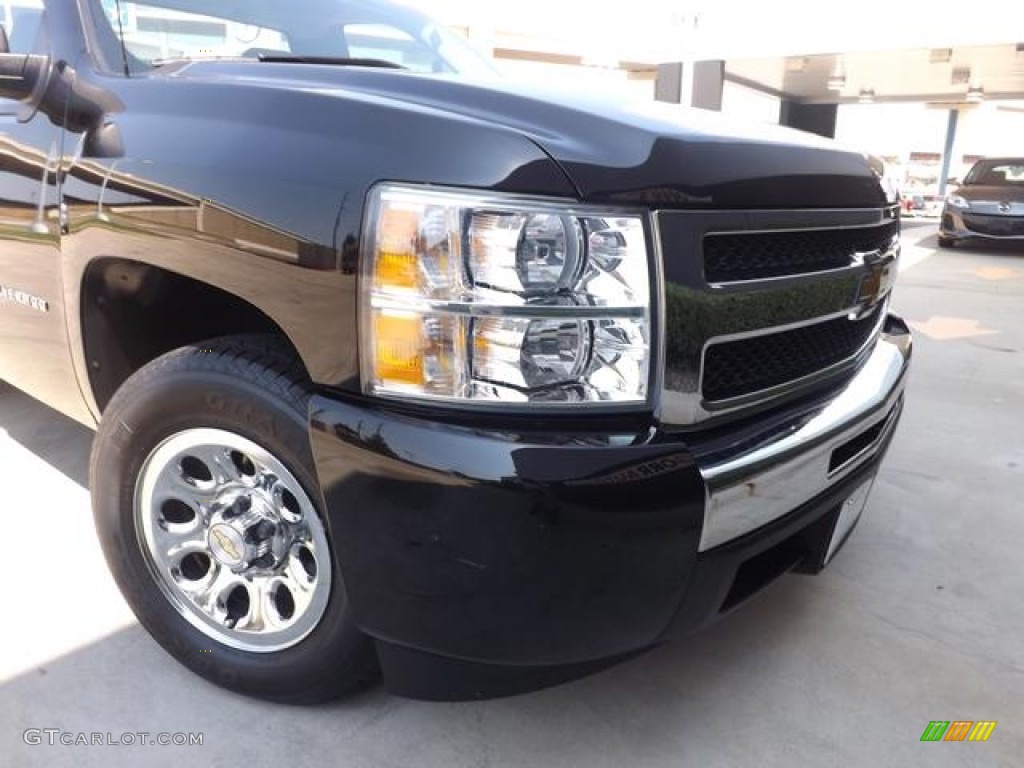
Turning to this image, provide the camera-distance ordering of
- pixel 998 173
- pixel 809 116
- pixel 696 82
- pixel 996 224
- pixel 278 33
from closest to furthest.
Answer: pixel 278 33 < pixel 996 224 < pixel 998 173 < pixel 696 82 < pixel 809 116

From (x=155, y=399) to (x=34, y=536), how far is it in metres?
1.26

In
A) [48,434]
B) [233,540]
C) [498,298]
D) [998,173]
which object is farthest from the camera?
[998,173]

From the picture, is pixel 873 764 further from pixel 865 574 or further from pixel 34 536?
pixel 34 536

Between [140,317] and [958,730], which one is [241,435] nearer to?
[140,317]

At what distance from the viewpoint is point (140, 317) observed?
2172 millimetres

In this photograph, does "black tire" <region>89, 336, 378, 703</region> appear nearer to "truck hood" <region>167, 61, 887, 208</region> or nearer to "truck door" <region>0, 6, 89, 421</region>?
"truck door" <region>0, 6, 89, 421</region>

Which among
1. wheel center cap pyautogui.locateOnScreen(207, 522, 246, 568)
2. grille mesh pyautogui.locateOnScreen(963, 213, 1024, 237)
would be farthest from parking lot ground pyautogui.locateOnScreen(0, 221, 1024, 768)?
grille mesh pyautogui.locateOnScreen(963, 213, 1024, 237)

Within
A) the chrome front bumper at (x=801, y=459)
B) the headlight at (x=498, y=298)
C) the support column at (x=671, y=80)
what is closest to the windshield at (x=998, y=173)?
the support column at (x=671, y=80)

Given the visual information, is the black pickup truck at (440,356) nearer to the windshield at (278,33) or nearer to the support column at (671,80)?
the windshield at (278,33)

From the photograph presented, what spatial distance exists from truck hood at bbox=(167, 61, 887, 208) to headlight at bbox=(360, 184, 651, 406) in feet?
0.29

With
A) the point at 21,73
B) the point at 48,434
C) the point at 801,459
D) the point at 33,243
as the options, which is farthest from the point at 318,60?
the point at 48,434

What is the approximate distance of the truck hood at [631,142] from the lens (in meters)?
1.49

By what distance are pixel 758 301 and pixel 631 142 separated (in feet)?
1.43

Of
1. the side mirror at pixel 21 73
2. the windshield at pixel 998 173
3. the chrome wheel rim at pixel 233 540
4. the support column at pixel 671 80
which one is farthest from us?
the support column at pixel 671 80
